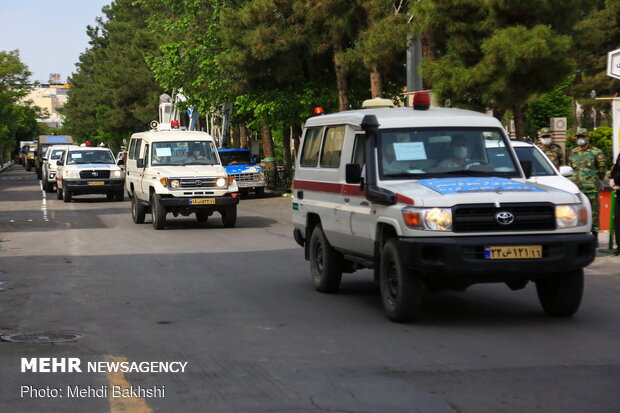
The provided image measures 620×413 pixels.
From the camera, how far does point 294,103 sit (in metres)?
39.2

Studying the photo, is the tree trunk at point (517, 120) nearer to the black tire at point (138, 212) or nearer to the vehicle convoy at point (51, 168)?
the black tire at point (138, 212)

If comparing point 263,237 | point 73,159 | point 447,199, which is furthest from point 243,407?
point 73,159

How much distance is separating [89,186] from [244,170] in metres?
5.45

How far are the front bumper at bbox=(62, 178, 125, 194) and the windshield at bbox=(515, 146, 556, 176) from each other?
72.6ft

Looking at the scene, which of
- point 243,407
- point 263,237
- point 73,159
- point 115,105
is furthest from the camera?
point 115,105

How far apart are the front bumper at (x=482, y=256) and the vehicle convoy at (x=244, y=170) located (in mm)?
28093

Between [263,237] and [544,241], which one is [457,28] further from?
[544,241]

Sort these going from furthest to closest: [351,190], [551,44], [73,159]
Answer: [73,159] < [551,44] < [351,190]

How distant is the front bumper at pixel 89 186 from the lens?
119ft

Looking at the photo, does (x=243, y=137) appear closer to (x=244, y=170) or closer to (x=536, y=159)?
(x=244, y=170)

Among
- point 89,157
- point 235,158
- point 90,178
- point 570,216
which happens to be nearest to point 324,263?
point 570,216

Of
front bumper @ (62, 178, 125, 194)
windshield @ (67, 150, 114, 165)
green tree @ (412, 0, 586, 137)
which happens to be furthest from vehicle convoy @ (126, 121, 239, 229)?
windshield @ (67, 150, 114, 165)

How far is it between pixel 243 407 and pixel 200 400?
359 millimetres

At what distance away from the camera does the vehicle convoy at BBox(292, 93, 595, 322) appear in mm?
9500
